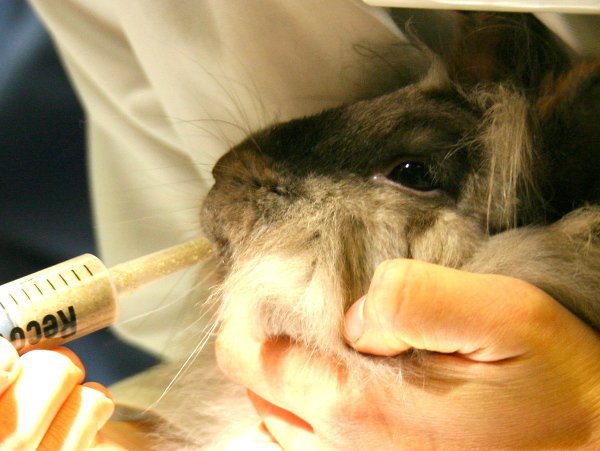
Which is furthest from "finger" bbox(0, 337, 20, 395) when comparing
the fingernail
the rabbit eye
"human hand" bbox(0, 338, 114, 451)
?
the rabbit eye

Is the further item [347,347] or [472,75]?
[472,75]

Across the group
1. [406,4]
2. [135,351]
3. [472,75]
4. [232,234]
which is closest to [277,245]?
[232,234]

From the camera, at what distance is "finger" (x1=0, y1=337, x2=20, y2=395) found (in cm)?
82

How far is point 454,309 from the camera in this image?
2.51 feet

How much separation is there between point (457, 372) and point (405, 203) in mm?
268

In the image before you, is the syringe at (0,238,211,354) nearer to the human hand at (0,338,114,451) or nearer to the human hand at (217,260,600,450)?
the human hand at (0,338,114,451)

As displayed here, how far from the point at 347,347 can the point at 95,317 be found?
400 millimetres

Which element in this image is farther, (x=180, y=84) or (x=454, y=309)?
(x=180, y=84)

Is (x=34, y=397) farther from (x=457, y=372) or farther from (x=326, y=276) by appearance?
(x=457, y=372)

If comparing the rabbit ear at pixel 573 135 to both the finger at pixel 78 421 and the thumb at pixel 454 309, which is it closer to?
the thumb at pixel 454 309

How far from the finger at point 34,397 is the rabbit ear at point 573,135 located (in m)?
0.80

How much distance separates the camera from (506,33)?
117cm

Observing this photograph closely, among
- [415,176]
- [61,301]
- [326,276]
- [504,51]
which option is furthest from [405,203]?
[61,301]

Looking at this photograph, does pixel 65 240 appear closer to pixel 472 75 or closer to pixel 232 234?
pixel 232 234
